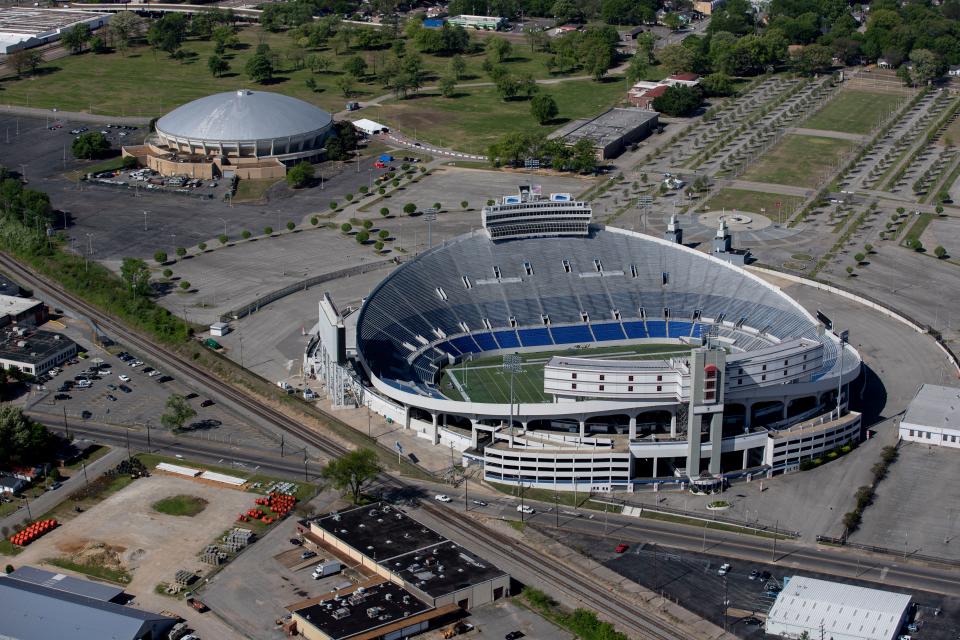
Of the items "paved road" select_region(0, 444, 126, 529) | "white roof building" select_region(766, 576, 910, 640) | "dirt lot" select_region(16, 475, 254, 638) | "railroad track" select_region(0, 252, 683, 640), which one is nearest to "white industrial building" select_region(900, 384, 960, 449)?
"white roof building" select_region(766, 576, 910, 640)

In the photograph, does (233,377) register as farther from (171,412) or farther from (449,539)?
(449,539)

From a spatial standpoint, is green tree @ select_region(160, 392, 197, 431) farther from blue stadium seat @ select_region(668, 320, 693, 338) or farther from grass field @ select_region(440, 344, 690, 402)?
blue stadium seat @ select_region(668, 320, 693, 338)

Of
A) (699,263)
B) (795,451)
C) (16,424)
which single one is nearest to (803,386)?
(795,451)

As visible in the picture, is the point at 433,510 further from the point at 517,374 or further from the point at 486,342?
the point at 486,342

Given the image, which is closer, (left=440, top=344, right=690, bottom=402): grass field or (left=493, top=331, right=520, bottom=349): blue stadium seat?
(left=440, top=344, right=690, bottom=402): grass field

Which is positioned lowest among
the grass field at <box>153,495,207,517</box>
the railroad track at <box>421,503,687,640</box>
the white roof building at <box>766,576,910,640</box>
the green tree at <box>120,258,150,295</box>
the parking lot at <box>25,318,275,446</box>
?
the railroad track at <box>421,503,687,640</box>

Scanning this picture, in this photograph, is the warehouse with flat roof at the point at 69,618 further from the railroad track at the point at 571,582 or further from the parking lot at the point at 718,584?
the parking lot at the point at 718,584
